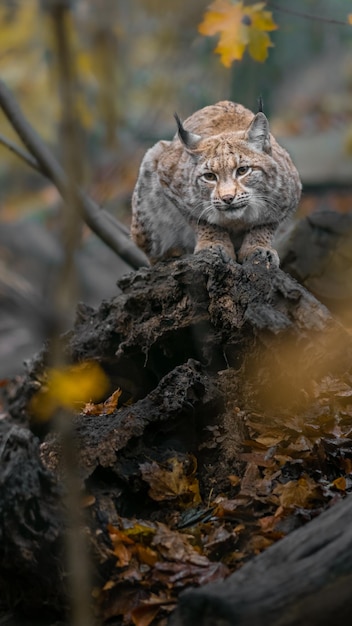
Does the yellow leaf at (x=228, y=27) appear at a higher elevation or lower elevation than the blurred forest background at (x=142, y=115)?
lower

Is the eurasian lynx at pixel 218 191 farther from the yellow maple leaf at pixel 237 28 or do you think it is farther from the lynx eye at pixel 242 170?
the yellow maple leaf at pixel 237 28

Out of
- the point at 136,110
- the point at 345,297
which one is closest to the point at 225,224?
the point at 345,297

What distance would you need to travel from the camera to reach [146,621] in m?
3.33

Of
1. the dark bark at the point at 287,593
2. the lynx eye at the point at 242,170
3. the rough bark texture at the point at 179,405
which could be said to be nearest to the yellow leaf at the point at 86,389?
the rough bark texture at the point at 179,405

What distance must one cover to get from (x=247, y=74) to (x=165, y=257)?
849 cm

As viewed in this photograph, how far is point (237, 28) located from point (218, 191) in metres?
1.13

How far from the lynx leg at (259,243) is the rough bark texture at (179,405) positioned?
56cm

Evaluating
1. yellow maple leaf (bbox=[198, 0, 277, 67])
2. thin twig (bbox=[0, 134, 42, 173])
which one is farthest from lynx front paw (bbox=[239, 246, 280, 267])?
thin twig (bbox=[0, 134, 42, 173])

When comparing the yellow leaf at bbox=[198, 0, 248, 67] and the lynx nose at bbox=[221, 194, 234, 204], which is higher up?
the yellow leaf at bbox=[198, 0, 248, 67]

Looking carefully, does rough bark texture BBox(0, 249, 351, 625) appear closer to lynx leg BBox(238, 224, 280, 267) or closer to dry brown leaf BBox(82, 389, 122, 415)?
A: dry brown leaf BBox(82, 389, 122, 415)

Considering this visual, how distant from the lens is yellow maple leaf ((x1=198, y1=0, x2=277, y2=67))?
5.60 meters

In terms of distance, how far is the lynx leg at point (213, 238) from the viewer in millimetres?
5617

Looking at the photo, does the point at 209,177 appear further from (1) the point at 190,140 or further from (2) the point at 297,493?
(2) the point at 297,493

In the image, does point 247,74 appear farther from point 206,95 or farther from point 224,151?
point 224,151
